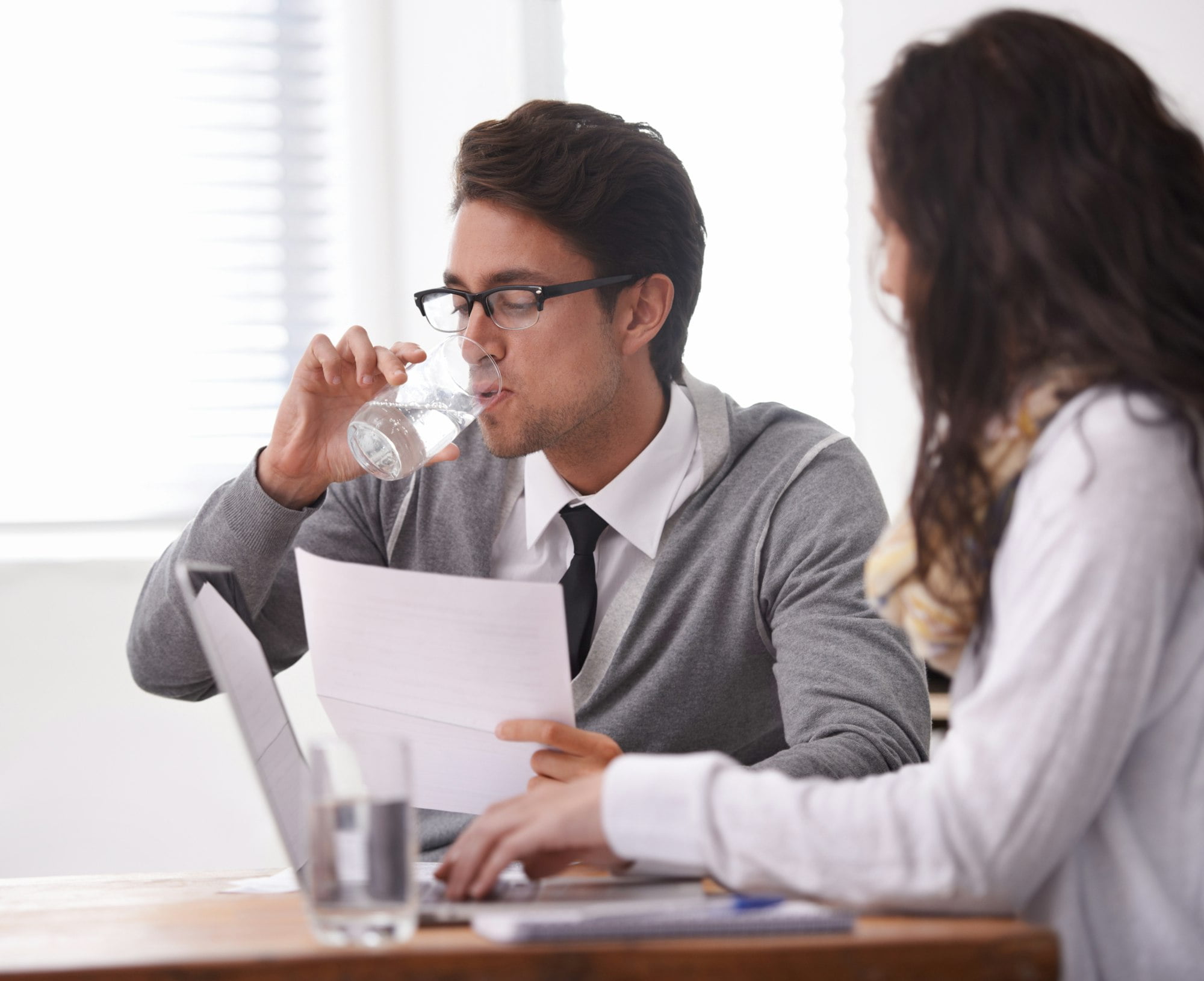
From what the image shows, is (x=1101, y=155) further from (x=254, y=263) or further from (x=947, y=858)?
(x=254, y=263)

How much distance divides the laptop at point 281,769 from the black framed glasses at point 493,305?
0.61 metres

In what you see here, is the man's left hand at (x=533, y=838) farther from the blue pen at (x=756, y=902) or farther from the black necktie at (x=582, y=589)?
the black necktie at (x=582, y=589)

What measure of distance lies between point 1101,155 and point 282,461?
3.36 feet

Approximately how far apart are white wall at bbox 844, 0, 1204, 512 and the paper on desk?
169 cm

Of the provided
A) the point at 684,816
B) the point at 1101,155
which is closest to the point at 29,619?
the point at 684,816

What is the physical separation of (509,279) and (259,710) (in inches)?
31.2

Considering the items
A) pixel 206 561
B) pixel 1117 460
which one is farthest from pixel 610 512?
pixel 1117 460

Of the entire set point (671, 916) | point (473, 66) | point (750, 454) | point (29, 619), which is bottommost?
point (29, 619)

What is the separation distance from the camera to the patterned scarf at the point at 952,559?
0.74m

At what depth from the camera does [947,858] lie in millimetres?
664

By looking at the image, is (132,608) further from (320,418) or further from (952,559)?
(952,559)

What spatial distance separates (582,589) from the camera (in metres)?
1.47

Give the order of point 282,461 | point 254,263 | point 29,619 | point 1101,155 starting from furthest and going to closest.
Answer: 1. point 254,263
2. point 29,619
3. point 282,461
4. point 1101,155

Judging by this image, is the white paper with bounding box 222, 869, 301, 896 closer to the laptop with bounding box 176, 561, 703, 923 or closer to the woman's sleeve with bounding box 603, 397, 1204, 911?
the laptop with bounding box 176, 561, 703, 923
